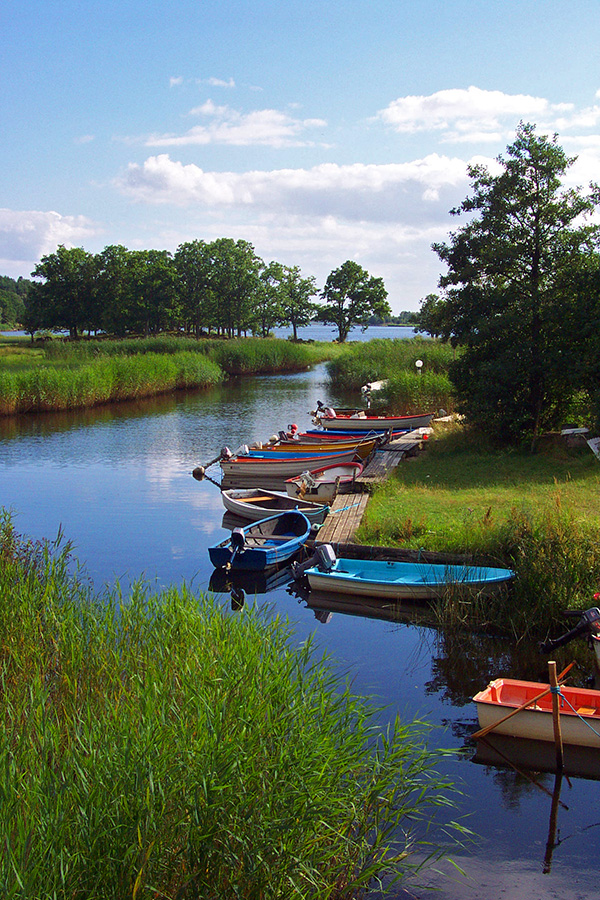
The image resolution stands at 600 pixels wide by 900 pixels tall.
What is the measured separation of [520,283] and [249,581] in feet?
32.3

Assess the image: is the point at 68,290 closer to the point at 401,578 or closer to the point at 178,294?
the point at 178,294

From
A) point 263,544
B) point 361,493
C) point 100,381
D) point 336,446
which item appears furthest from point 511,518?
point 100,381

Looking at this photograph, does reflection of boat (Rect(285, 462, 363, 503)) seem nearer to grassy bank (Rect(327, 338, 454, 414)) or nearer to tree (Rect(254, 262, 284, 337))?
grassy bank (Rect(327, 338, 454, 414))

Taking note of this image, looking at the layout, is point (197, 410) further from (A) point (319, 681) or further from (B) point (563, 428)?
(A) point (319, 681)

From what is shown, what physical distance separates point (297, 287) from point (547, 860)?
92287 millimetres

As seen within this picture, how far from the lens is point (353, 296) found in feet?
289

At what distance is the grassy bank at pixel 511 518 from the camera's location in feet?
32.5

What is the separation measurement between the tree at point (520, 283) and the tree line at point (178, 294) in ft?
214

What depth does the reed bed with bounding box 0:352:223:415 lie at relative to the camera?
120ft

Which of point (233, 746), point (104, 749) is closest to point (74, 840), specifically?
point (104, 749)

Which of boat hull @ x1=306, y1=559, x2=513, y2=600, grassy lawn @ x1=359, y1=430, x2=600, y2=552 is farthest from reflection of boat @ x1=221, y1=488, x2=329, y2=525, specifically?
boat hull @ x1=306, y1=559, x2=513, y2=600

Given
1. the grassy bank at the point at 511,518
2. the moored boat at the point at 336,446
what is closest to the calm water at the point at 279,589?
the grassy bank at the point at 511,518

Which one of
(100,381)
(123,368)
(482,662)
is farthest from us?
(123,368)

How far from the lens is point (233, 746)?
4.46 meters
